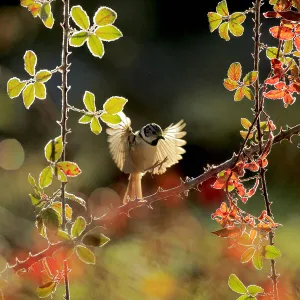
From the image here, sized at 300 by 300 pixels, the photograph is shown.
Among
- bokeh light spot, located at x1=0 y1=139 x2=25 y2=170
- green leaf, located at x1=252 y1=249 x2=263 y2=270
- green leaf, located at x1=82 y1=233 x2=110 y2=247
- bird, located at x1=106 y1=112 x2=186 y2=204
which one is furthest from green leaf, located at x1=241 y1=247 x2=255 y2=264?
bokeh light spot, located at x1=0 y1=139 x2=25 y2=170

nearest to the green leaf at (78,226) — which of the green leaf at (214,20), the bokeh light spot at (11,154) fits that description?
the green leaf at (214,20)

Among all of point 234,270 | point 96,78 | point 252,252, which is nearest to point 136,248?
point 234,270

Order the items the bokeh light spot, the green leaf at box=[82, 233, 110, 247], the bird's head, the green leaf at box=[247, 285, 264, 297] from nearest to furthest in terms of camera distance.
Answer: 1. the green leaf at box=[82, 233, 110, 247]
2. the green leaf at box=[247, 285, 264, 297]
3. the bird's head
4. the bokeh light spot

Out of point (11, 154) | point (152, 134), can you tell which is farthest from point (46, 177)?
point (11, 154)

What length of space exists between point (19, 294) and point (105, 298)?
0.34 meters

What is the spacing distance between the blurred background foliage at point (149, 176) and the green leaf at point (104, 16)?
0.38 meters

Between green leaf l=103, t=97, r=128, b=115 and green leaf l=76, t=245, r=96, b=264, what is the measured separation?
20 centimetres

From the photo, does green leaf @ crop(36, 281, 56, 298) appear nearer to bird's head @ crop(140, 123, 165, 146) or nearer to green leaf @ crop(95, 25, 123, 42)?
green leaf @ crop(95, 25, 123, 42)

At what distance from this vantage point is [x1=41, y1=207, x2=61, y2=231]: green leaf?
78cm

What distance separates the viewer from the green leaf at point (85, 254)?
773mm

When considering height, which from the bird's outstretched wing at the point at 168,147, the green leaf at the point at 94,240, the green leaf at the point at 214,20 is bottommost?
the bird's outstretched wing at the point at 168,147

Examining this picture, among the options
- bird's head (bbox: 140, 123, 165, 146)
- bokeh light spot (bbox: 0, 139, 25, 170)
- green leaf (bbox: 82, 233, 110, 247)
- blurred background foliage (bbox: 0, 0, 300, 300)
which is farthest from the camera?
bokeh light spot (bbox: 0, 139, 25, 170)

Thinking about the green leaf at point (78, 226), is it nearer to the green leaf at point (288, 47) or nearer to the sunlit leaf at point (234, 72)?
the sunlit leaf at point (234, 72)

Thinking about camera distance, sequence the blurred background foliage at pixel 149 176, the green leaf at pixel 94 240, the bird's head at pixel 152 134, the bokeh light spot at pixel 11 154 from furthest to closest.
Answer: the bokeh light spot at pixel 11 154 → the blurred background foliage at pixel 149 176 → the bird's head at pixel 152 134 → the green leaf at pixel 94 240
